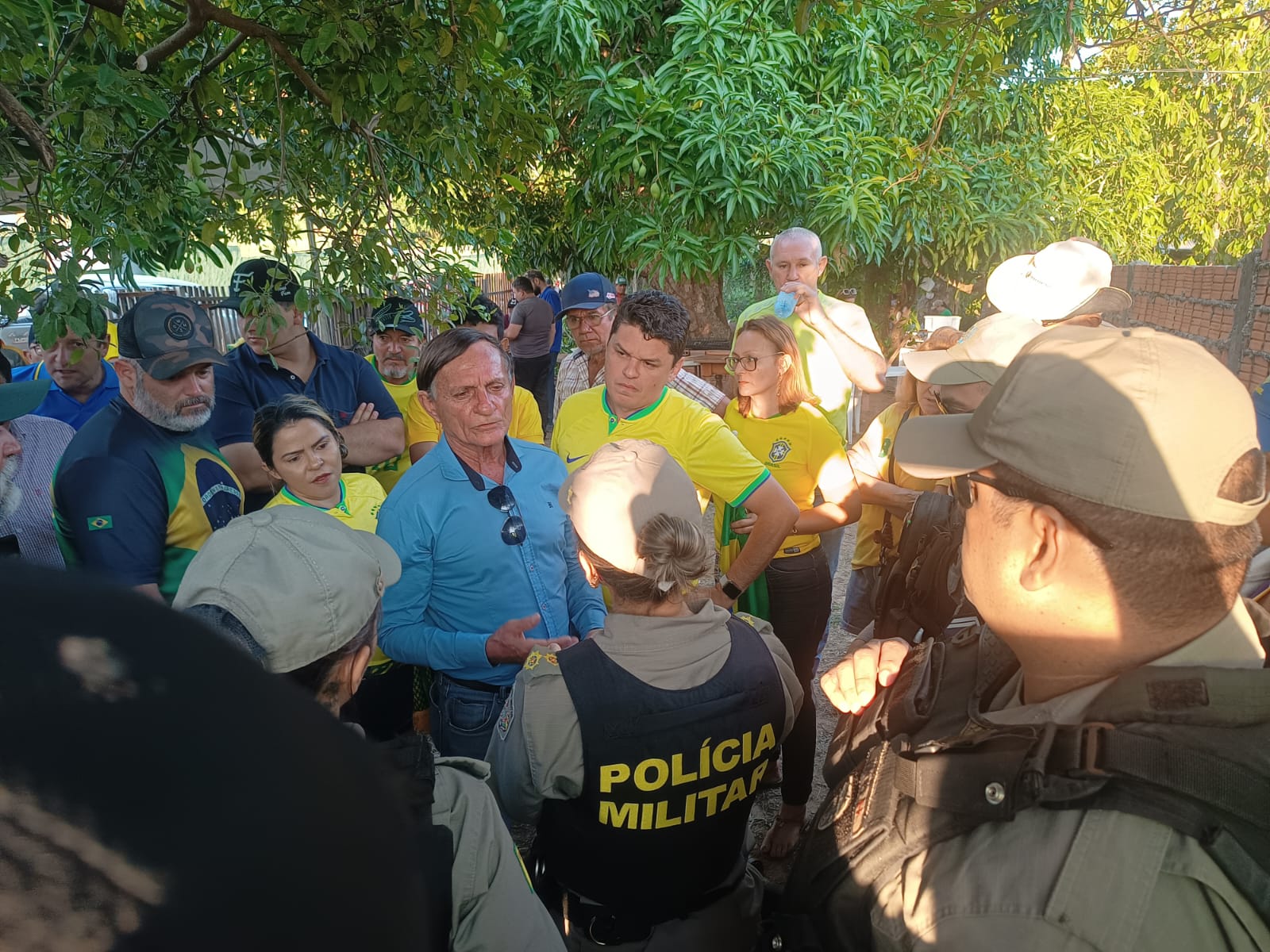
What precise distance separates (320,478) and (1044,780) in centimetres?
278

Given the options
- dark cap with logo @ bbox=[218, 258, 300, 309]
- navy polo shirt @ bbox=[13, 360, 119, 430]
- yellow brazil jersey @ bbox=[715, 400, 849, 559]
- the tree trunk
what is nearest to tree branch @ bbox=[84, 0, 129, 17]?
dark cap with logo @ bbox=[218, 258, 300, 309]

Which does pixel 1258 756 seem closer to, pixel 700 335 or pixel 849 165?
pixel 849 165

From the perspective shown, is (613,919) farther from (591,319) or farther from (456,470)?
(591,319)

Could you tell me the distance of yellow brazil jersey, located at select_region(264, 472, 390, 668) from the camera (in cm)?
307

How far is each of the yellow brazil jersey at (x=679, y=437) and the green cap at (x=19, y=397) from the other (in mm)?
1974

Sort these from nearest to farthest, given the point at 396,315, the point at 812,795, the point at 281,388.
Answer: the point at 812,795
the point at 281,388
the point at 396,315

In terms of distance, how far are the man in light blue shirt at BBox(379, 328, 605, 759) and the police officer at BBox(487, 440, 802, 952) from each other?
65 cm

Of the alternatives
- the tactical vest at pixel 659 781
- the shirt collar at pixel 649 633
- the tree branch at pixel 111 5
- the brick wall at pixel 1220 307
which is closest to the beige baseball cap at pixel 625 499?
the shirt collar at pixel 649 633

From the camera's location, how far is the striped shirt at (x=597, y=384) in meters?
4.39

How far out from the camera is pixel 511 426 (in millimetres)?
4473

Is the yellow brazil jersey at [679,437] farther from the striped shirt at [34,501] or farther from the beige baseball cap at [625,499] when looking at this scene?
the striped shirt at [34,501]

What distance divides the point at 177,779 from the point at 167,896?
52 mm

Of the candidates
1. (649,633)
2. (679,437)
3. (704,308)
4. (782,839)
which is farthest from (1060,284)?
(704,308)

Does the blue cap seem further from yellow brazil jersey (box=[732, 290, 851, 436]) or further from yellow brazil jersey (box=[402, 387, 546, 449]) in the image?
yellow brazil jersey (box=[732, 290, 851, 436])
